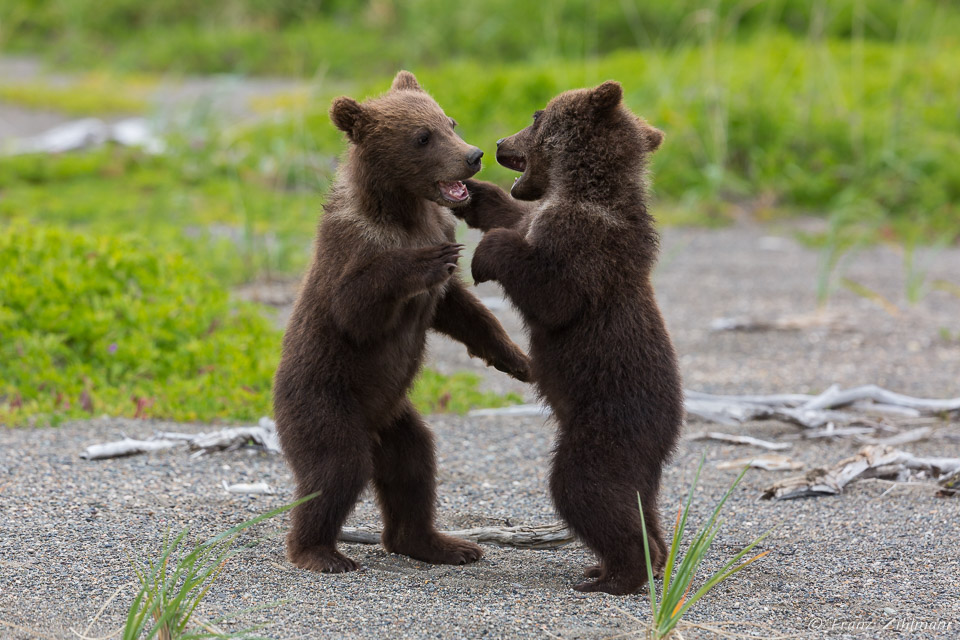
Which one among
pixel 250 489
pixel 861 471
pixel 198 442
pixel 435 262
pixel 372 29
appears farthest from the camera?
pixel 372 29

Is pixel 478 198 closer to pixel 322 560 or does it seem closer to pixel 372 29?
pixel 322 560

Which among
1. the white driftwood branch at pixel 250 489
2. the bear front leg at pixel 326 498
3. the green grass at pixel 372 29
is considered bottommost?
the white driftwood branch at pixel 250 489

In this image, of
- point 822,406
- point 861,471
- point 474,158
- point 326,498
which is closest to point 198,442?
point 326,498

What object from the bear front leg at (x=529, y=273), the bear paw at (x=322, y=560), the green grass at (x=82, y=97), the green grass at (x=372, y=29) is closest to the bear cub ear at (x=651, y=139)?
the bear front leg at (x=529, y=273)

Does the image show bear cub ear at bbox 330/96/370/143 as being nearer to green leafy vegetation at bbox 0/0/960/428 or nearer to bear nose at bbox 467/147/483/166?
bear nose at bbox 467/147/483/166

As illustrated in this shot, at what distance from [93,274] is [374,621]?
4.35m

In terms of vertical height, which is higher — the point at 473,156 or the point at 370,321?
the point at 473,156

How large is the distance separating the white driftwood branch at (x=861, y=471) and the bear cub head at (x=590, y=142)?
1.81m

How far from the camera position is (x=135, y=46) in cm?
2025

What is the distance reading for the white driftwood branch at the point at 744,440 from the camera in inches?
245

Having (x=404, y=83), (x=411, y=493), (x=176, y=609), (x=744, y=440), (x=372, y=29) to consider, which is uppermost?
(x=372, y=29)

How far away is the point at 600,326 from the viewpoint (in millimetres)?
4430

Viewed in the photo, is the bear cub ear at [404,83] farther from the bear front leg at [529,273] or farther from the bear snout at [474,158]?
the bear front leg at [529,273]

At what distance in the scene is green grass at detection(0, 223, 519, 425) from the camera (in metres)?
6.62
